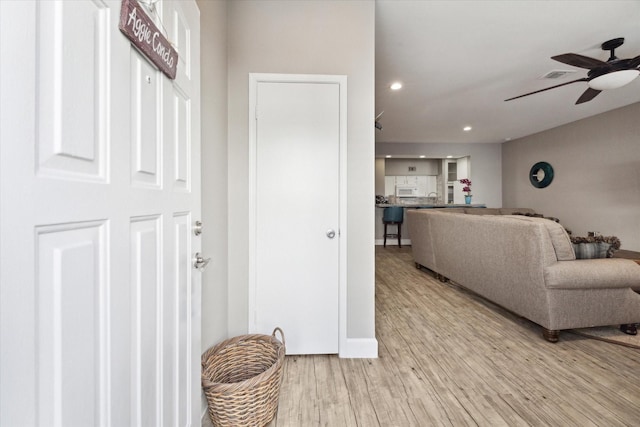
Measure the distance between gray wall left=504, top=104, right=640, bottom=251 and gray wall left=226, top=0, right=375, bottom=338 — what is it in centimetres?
512

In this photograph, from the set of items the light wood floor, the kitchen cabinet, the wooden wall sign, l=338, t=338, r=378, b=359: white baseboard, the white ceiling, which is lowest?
the light wood floor

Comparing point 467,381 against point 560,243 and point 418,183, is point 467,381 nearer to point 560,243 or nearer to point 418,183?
point 560,243

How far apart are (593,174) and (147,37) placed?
680 cm

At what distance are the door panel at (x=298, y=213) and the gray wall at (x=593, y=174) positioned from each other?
5.37 m

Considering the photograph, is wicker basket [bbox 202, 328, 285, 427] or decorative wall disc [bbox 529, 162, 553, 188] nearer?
wicker basket [bbox 202, 328, 285, 427]

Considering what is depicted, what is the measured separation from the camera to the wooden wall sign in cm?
66

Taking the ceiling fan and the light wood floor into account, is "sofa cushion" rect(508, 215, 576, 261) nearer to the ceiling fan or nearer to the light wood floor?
the light wood floor

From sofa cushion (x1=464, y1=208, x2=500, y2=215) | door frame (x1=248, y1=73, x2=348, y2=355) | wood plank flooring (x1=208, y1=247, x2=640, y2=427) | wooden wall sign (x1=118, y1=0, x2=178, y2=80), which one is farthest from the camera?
sofa cushion (x1=464, y1=208, x2=500, y2=215)

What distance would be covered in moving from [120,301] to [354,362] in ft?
5.41

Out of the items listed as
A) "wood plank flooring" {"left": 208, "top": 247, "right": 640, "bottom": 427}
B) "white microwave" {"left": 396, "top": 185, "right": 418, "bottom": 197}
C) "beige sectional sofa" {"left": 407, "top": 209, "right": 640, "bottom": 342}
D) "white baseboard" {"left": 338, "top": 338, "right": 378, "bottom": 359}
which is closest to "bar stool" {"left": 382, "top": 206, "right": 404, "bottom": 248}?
"white microwave" {"left": 396, "top": 185, "right": 418, "bottom": 197}

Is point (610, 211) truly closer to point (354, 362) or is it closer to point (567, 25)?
point (567, 25)

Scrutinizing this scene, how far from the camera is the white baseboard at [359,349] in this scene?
194 cm

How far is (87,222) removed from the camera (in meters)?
0.55

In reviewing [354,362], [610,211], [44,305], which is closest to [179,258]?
[44,305]
